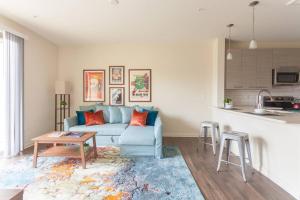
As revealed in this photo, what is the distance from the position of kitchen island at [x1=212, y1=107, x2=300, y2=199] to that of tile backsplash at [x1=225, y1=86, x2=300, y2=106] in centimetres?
194

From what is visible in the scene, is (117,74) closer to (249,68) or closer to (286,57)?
(249,68)

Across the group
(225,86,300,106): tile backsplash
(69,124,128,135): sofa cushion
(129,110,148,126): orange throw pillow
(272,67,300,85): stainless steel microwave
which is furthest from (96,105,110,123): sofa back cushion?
(272,67,300,85): stainless steel microwave

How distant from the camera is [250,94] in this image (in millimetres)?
5305

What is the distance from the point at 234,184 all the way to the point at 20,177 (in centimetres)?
293

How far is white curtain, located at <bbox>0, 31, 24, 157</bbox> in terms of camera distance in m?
3.53

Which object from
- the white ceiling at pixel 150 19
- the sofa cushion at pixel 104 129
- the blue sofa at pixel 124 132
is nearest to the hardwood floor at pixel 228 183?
the blue sofa at pixel 124 132

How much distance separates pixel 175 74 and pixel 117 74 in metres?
1.60

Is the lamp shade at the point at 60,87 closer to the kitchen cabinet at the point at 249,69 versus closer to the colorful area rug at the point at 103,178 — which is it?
the colorful area rug at the point at 103,178

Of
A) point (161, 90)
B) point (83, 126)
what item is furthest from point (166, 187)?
point (161, 90)

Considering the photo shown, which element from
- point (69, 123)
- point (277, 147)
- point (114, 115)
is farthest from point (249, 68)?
point (69, 123)

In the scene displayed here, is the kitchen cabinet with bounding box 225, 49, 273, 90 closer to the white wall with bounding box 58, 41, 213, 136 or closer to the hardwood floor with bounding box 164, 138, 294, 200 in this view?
the white wall with bounding box 58, 41, 213, 136

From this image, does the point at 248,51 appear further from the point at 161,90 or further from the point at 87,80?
the point at 87,80

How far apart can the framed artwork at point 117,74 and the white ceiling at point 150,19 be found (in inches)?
31.1

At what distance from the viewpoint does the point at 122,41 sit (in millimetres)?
5199
